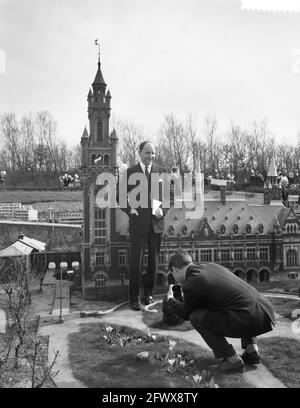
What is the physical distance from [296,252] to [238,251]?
2.06 metres

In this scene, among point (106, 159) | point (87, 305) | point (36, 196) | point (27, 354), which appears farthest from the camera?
point (36, 196)

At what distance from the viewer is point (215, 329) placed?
17.7 feet

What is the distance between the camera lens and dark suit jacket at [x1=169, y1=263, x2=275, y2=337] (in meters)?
5.24

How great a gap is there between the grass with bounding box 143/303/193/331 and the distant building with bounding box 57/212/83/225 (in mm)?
13438

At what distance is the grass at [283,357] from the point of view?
6.05m

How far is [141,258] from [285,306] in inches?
173

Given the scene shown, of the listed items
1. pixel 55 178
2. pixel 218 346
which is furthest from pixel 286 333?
pixel 55 178

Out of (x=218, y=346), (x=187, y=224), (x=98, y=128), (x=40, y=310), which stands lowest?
(x=40, y=310)

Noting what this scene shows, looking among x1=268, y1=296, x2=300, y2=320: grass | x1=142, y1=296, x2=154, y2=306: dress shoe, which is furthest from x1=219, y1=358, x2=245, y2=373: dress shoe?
x1=142, y1=296, x2=154, y2=306: dress shoe

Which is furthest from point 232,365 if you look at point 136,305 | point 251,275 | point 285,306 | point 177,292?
point 251,275

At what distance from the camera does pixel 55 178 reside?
54.4ft

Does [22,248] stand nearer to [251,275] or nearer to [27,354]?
[251,275]

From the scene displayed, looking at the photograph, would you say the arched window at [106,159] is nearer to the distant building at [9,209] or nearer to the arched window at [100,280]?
the arched window at [100,280]
